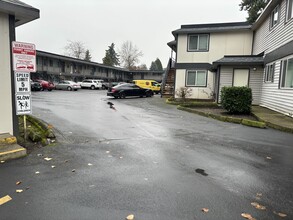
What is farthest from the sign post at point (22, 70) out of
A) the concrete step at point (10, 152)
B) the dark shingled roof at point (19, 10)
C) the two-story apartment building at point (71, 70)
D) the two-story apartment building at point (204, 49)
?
the two-story apartment building at point (71, 70)

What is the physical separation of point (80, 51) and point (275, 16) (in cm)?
6813

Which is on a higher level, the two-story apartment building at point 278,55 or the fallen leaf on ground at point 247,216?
the two-story apartment building at point 278,55

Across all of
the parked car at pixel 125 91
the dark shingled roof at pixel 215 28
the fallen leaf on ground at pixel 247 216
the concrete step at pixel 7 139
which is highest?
the dark shingled roof at pixel 215 28

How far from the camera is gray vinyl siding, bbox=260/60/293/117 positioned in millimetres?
10242

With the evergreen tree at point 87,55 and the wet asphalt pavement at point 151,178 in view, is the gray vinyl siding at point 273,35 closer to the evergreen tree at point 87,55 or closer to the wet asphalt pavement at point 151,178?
the wet asphalt pavement at point 151,178

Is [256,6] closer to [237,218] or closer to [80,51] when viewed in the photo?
[237,218]

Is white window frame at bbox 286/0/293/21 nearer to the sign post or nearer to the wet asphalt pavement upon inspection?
the wet asphalt pavement

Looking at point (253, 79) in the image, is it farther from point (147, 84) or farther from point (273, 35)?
point (147, 84)

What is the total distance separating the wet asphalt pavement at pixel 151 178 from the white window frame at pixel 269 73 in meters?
7.06

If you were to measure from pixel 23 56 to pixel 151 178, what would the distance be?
4419mm

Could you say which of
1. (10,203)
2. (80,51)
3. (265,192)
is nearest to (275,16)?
(265,192)

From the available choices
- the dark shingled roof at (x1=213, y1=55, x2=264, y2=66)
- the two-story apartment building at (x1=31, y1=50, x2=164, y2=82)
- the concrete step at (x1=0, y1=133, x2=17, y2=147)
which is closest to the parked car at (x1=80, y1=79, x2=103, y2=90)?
the two-story apartment building at (x1=31, y1=50, x2=164, y2=82)

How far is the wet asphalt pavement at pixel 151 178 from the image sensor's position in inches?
118

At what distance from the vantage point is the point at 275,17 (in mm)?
12961
